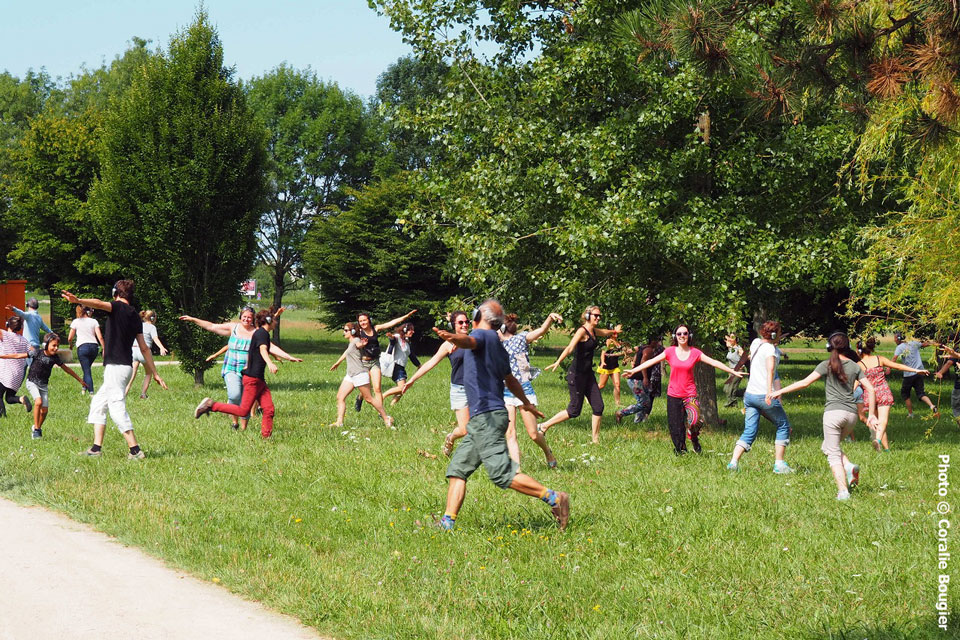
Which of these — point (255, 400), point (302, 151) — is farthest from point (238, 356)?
point (302, 151)

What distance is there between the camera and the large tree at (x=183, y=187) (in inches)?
922

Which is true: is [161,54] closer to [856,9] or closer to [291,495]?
[291,495]

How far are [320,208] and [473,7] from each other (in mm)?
42632

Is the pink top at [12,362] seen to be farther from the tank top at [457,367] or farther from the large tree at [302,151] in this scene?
the large tree at [302,151]

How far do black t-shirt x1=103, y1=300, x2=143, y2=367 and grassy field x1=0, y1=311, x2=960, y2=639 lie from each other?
3.92 feet

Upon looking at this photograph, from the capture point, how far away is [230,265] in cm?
2428

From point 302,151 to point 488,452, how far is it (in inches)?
2062

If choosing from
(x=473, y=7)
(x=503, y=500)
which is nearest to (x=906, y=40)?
(x=503, y=500)

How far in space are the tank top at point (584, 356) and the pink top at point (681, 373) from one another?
1.64 meters

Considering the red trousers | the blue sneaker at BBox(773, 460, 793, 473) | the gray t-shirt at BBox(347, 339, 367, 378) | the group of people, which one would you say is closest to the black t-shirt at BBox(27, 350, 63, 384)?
the group of people

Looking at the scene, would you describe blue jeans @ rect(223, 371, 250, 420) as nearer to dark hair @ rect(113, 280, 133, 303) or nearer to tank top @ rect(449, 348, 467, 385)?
dark hair @ rect(113, 280, 133, 303)

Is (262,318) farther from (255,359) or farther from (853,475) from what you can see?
(853,475)

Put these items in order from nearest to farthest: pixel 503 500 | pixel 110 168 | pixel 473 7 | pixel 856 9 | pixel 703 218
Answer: pixel 856 9, pixel 503 500, pixel 703 218, pixel 473 7, pixel 110 168

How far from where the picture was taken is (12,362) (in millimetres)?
14695
